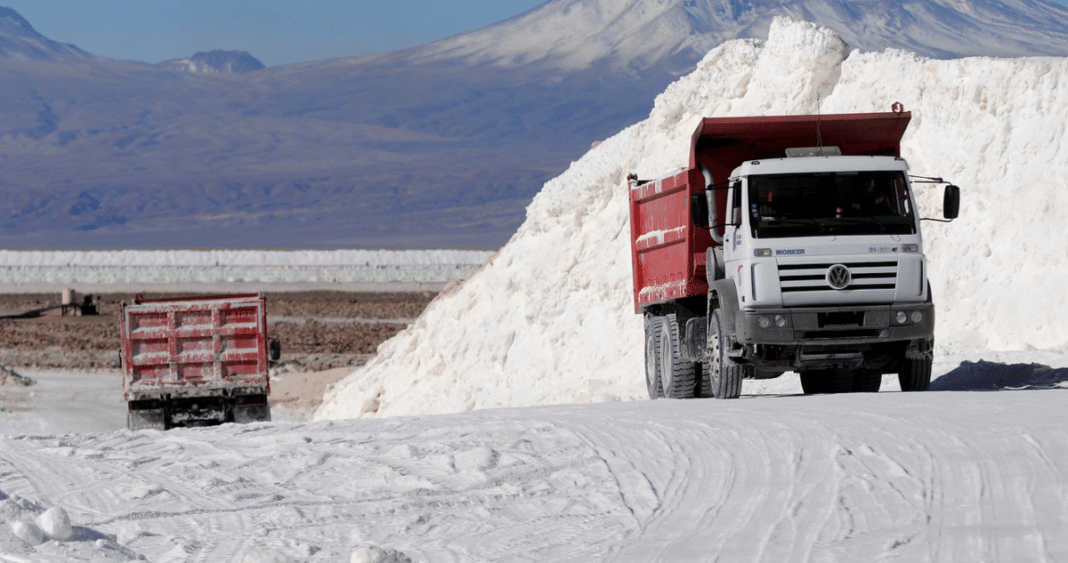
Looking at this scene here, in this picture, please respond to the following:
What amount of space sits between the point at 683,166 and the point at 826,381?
983 centimetres

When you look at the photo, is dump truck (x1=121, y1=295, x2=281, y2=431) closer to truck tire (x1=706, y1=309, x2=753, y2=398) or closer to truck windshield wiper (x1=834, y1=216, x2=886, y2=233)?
→ truck tire (x1=706, y1=309, x2=753, y2=398)

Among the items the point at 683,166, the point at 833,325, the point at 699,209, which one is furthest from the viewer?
the point at 683,166

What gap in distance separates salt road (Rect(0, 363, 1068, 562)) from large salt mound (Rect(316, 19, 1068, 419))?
8358 mm

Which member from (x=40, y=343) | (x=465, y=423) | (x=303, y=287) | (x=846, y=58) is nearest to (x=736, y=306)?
(x=465, y=423)

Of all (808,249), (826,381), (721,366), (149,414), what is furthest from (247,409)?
(808,249)

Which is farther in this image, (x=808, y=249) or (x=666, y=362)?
(x=666, y=362)

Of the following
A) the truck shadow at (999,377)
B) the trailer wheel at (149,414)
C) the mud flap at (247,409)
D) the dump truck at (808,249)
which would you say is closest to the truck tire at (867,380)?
the truck shadow at (999,377)

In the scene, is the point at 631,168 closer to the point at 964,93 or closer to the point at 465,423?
the point at 964,93

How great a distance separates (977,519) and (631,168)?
20.1 m

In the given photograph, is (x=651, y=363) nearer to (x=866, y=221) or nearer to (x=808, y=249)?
(x=808, y=249)

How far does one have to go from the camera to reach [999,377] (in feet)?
58.4

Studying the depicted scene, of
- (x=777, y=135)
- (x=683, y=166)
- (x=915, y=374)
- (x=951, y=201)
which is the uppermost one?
(x=683, y=166)

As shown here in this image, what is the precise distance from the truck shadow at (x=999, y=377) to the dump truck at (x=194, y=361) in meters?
9.51

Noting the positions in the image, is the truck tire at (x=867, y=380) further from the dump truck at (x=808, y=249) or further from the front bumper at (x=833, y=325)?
the front bumper at (x=833, y=325)
